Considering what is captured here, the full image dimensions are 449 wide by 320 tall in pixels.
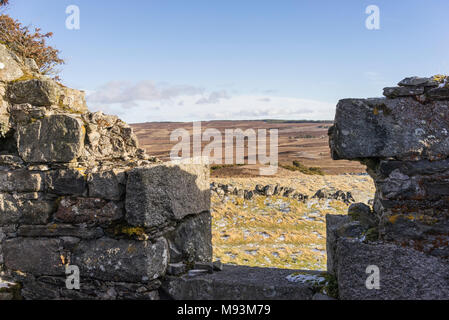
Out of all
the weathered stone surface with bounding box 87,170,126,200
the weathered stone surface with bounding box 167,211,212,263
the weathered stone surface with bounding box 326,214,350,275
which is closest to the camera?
the weathered stone surface with bounding box 326,214,350,275

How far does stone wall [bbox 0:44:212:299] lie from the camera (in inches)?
130

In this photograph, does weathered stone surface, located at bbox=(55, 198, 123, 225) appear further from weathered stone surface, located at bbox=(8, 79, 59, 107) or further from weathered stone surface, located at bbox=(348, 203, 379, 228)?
weathered stone surface, located at bbox=(348, 203, 379, 228)

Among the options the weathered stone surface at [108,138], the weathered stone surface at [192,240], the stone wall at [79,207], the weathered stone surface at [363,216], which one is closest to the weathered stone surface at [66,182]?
the stone wall at [79,207]

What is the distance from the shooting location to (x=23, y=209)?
361cm

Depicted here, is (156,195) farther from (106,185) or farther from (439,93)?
(439,93)

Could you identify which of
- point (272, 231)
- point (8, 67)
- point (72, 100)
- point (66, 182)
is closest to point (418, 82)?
point (66, 182)

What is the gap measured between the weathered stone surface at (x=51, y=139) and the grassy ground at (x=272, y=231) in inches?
184

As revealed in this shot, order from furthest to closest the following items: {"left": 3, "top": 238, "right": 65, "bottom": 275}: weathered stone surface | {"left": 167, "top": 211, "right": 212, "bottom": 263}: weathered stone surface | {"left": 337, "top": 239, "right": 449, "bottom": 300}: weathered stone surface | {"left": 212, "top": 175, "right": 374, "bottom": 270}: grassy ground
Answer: {"left": 212, "top": 175, "right": 374, "bottom": 270}: grassy ground → {"left": 167, "top": 211, "right": 212, "bottom": 263}: weathered stone surface → {"left": 3, "top": 238, "right": 65, "bottom": 275}: weathered stone surface → {"left": 337, "top": 239, "right": 449, "bottom": 300}: weathered stone surface

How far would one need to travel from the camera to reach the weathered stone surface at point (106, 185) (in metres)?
3.39

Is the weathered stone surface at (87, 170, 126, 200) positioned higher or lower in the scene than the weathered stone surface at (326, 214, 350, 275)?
higher

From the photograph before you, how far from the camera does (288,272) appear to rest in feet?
11.7

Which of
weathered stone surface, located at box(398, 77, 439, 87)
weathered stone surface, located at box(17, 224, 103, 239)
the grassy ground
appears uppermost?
weathered stone surface, located at box(398, 77, 439, 87)

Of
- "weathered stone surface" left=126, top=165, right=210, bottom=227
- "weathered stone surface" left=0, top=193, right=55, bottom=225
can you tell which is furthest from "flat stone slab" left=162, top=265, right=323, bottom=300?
"weathered stone surface" left=0, top=193, right=55, bottom=225
